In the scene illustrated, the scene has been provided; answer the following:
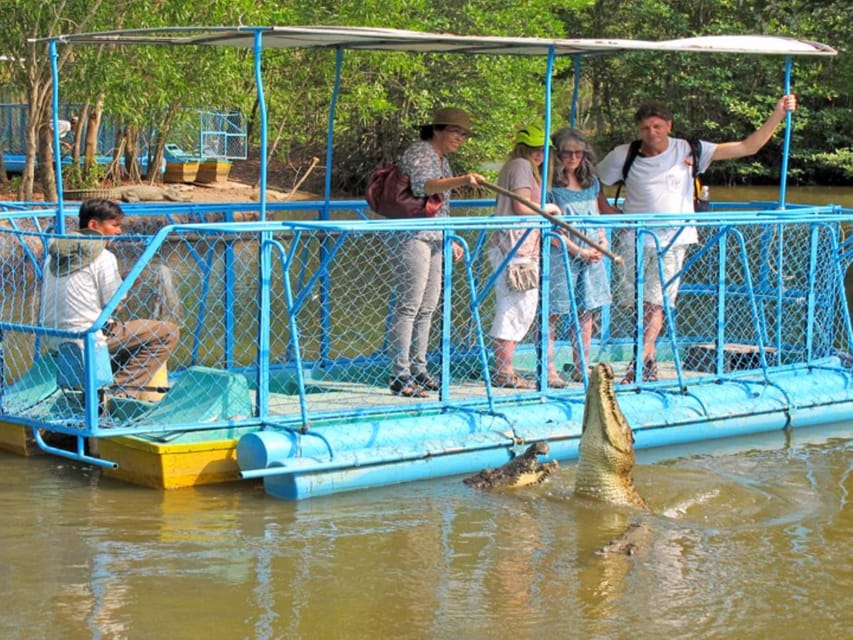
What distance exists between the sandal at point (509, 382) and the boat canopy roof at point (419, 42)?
7.19 feet

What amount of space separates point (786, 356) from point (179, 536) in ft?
17.9

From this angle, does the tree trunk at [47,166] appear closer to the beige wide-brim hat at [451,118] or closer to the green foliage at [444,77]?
the green foliage at [444,77]

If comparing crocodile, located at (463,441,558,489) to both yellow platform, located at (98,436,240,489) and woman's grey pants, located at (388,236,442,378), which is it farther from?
yellow platform, located at (98,436,240,489)

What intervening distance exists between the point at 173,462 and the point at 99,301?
120cm

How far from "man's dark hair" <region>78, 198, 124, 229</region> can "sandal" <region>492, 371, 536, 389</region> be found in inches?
109

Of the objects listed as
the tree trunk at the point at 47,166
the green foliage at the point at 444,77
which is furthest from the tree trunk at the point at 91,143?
the tree trunk at the point at 47,166

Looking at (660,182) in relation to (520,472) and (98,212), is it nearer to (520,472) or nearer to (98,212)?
(520,472)

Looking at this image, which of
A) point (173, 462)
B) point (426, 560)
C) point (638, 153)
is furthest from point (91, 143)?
point (426, 560)

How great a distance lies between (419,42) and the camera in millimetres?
8484

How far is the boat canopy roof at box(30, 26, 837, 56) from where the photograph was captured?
25.4ft

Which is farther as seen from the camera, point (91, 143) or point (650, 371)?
point (91, 143)

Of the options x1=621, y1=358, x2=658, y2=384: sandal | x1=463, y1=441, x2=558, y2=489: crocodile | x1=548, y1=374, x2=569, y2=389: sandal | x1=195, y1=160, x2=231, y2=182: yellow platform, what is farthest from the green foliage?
x1=463, y1=441, x2=558, y2=489: crocodile

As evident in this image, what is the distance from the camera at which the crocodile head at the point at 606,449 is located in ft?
25.6

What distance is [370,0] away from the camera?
2852 centimetres
